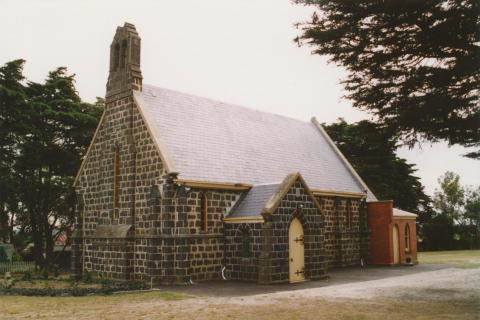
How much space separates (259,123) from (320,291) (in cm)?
1414

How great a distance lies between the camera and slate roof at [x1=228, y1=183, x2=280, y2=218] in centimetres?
2253

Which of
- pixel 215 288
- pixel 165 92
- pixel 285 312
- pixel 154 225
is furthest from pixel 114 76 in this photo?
pixel 285 312

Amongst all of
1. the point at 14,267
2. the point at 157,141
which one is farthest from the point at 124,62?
the point at 14,267

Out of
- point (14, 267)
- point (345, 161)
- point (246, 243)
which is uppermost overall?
point (345, 161)

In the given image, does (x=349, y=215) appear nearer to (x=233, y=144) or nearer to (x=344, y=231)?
(x=344, y=231)

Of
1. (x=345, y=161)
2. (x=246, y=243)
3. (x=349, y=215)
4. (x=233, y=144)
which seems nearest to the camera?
(x=246, y=243)

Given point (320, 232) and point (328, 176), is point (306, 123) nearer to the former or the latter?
point (328, 176)

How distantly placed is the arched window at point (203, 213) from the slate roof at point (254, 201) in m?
1.29

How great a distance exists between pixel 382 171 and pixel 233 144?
3249cm

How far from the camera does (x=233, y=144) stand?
2639 centimetres

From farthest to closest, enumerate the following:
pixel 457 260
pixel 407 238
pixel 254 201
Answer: pixel 457 260
pixel 407 238
pixel 254 201

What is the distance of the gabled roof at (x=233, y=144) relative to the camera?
23.3 meters

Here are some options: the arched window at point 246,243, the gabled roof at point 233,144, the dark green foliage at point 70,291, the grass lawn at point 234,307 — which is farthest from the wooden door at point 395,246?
the dark green foliage at point 70,291

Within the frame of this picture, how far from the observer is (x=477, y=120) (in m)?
14.2
